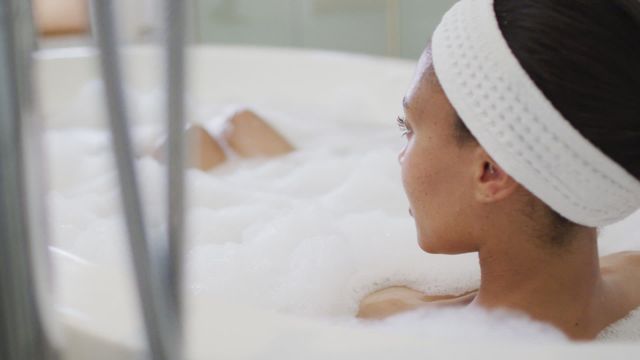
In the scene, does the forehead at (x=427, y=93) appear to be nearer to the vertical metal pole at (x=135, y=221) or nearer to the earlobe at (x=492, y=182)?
the earlobe at (x=492, y=182)

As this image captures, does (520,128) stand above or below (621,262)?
above

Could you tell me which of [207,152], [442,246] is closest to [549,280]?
[442,246]

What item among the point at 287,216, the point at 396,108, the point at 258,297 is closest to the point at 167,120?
the point at 258,297

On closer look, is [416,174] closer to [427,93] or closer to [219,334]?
[427,93]

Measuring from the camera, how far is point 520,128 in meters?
0.65

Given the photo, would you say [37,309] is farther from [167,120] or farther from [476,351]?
[476,351]

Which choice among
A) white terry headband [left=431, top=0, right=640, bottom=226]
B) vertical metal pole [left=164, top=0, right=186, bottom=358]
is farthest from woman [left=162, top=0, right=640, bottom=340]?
vertical metal pole [left=164, top=0, right=186, bottom=358]

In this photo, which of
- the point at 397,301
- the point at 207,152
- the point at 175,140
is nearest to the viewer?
the point at 175,140

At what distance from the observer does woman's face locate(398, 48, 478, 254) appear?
72cm

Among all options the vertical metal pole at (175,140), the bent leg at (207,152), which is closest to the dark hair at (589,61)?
the vertical metal pole at (175,140)

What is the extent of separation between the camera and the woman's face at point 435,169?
2.37ft

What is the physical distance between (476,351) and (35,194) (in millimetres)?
293

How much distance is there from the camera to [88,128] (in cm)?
175

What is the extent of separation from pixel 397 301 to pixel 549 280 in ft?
0.50
